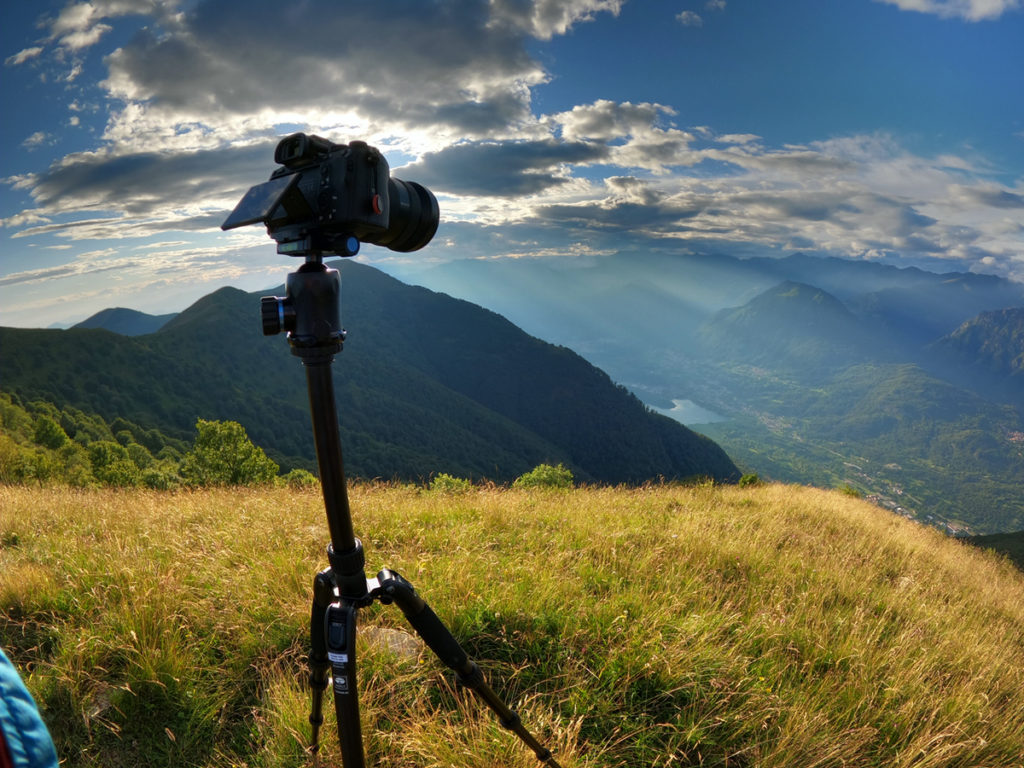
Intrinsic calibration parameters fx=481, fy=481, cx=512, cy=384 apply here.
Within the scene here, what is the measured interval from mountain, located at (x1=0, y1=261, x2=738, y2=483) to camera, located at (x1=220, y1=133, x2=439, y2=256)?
65.8 meters

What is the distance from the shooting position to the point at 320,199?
153cm

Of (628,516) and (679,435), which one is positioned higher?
(628,516)

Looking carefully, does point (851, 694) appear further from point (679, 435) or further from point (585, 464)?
point (679, 435)

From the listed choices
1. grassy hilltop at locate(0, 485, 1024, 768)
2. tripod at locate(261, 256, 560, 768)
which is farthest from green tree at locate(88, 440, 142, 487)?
tripod at locate(261, 256, 560, 768)

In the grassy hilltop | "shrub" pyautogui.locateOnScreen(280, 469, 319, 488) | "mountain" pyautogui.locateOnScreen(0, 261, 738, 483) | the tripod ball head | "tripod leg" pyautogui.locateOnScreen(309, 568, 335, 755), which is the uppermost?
the tripod ball head

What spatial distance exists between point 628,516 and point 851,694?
3268mm

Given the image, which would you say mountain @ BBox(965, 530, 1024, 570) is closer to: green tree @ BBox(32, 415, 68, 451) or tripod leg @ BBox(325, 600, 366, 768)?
tripod leg @ BBox(325, 600, 366, 768)

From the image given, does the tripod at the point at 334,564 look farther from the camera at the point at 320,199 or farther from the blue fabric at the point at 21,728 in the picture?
the blue fabric at the point at 21,728

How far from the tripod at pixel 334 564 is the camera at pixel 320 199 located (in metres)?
0.10

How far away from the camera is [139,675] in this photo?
8.29ft

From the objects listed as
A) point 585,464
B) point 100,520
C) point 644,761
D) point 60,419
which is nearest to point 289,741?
point 644,761

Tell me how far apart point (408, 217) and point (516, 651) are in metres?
2.48

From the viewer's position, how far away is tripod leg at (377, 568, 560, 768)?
1753mm

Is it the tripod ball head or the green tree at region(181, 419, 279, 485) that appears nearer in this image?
the tripod ball head
